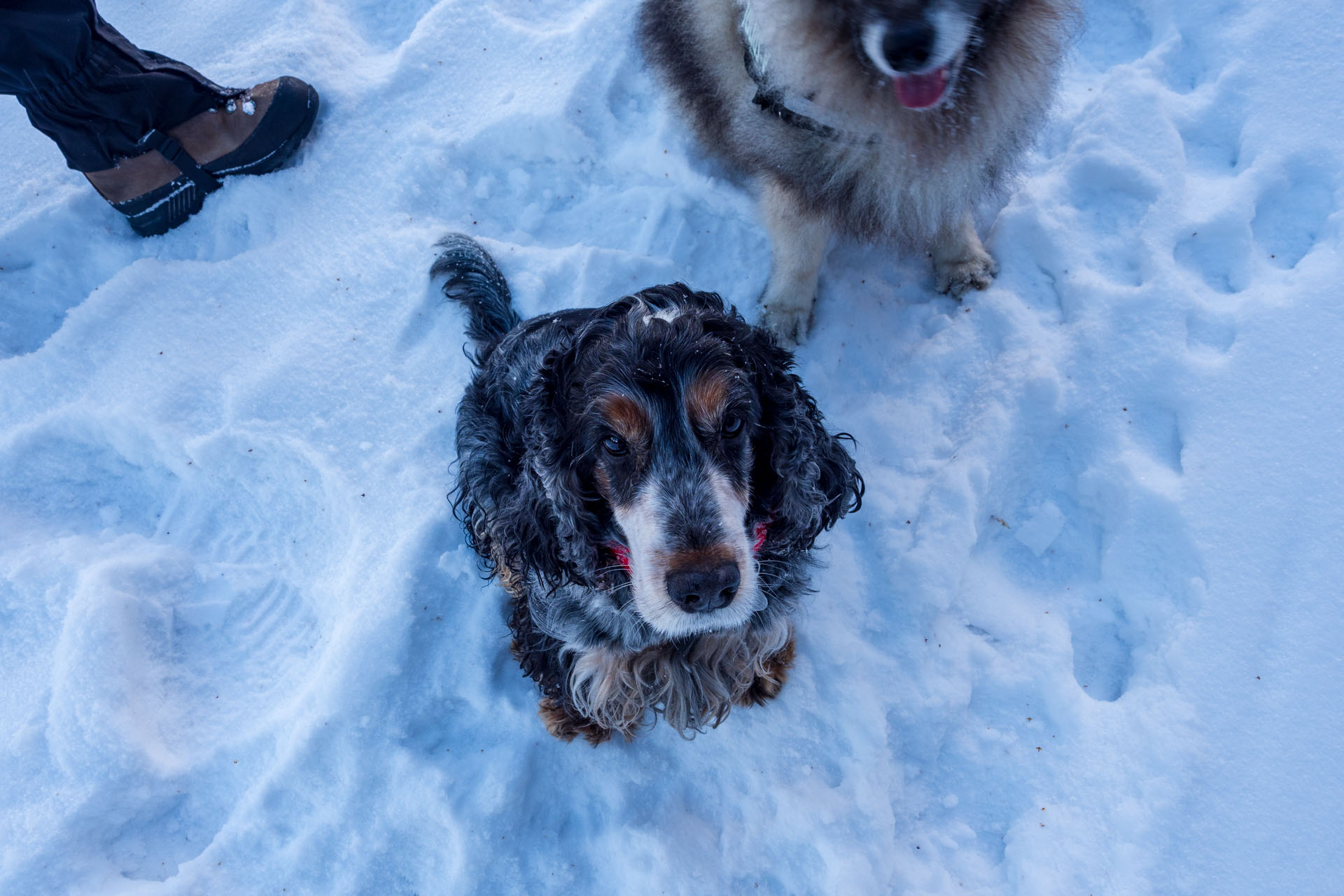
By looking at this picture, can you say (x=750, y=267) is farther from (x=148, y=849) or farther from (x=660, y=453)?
(x=148, y=849)

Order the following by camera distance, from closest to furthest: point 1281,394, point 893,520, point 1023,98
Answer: point 1023,98 < point 1281,394 < point 893,520

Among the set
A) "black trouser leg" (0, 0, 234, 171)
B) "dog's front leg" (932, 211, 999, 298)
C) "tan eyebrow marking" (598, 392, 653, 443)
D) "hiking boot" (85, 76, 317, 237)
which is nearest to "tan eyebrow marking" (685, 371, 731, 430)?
"tan eyebrow marking" (598, 392, 653, 443)

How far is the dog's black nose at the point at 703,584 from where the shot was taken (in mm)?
1910

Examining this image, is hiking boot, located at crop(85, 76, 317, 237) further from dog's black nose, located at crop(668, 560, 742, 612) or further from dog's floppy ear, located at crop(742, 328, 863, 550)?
dog's black nose, located at crop(668, 560, 742, 612)

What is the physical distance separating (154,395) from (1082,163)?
5.04 m

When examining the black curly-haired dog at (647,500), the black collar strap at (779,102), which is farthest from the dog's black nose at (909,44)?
the black curly-haired dog at (647,500)

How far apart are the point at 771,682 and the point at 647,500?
1.41 meters

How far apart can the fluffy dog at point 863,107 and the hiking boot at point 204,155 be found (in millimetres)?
2188

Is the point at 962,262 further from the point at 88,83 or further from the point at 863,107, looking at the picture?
the point at 88,83

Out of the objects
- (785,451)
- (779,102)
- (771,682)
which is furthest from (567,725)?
(779,102)

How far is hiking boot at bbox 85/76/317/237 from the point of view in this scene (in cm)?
392

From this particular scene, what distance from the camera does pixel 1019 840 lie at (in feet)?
9.39

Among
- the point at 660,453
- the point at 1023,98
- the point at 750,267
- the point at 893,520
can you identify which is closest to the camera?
the point at 660,453

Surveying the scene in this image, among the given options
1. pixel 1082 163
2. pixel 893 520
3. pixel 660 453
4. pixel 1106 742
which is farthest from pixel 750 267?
pixel 1106 742
